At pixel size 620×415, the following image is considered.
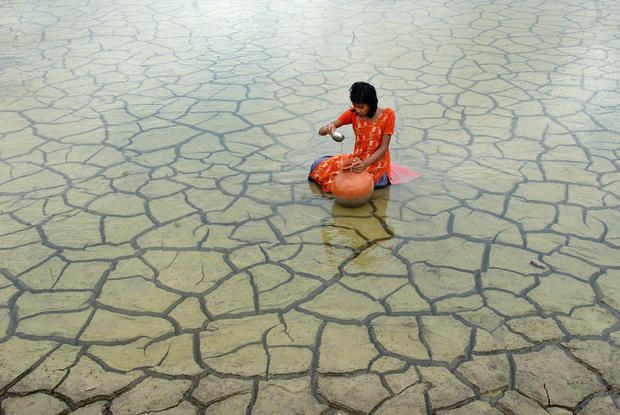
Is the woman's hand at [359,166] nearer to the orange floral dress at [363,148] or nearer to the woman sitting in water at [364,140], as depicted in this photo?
the woman sitting in water at [364,140]

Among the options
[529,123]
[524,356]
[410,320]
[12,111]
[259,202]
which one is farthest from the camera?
[12,111]

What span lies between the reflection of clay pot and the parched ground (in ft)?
0.37

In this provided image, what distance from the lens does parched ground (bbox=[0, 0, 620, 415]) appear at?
267 cm

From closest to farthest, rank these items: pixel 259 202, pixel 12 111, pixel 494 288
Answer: pixel 494 288, pixel 259 202, pixel 12 111

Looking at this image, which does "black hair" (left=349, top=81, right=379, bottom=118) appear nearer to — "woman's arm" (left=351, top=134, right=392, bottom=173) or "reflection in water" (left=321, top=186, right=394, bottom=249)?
"woman's arm" (left=351, top=134, right=392, bottom=173)

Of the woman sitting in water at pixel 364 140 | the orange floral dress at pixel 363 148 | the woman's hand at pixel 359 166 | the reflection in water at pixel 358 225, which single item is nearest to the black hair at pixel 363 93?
the woman sitting in water at pixel 364 140

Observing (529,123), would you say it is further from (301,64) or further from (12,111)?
(12,111)

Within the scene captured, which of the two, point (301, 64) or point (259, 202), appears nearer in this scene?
point (259, 202)

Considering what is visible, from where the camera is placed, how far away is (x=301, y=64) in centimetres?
689

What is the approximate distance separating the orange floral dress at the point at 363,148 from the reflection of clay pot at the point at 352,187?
0.18 metres

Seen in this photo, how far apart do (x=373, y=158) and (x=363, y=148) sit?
0.17 m

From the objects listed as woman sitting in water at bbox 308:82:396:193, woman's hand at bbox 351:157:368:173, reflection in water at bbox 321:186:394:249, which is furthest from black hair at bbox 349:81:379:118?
reflection in water at bbox 321:186:394:249

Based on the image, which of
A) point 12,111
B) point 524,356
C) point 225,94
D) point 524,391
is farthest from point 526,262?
point 12,111

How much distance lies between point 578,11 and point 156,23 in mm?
6201
